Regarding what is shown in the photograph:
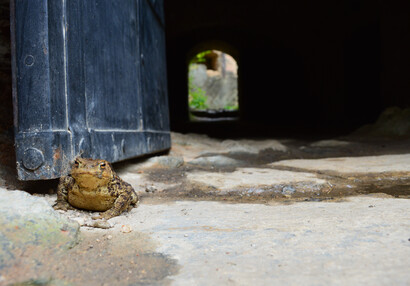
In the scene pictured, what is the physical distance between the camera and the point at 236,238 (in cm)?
119

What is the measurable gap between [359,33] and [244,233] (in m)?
7.16

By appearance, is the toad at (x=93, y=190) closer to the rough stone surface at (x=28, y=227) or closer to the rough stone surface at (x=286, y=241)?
the rough stone surface at (x=286, y=241)

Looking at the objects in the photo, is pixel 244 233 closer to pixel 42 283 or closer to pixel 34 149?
pixel 42 283

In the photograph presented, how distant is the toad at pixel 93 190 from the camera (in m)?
1.43

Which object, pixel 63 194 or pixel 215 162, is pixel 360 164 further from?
pixel 63 194

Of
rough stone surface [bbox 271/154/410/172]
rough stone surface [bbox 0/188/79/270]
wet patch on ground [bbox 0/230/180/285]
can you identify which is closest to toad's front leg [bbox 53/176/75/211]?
rough stone surface [bbox 0/188/79/270]

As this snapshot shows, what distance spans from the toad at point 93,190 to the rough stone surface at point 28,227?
0.82ft

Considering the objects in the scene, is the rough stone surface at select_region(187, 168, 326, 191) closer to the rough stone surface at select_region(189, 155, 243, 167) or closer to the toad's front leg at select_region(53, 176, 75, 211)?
the rough stone surface at select_region(189, 155, 243, 167)

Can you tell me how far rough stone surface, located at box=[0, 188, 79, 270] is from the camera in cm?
96

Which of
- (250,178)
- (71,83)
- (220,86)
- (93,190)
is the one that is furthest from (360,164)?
(220,86)

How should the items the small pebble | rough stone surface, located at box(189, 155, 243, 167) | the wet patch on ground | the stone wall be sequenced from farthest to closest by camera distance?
the stone wall, rough stone surface, located at box(189, 155, 243, 167), the small pebble, the wet patch on ground

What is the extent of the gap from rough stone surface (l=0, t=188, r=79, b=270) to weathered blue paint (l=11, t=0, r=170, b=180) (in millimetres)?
346

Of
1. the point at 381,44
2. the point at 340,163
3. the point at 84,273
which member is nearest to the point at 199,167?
the point at 340,163

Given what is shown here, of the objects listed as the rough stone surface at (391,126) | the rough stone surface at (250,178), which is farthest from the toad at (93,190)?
the rough stone surface at (391,126)
